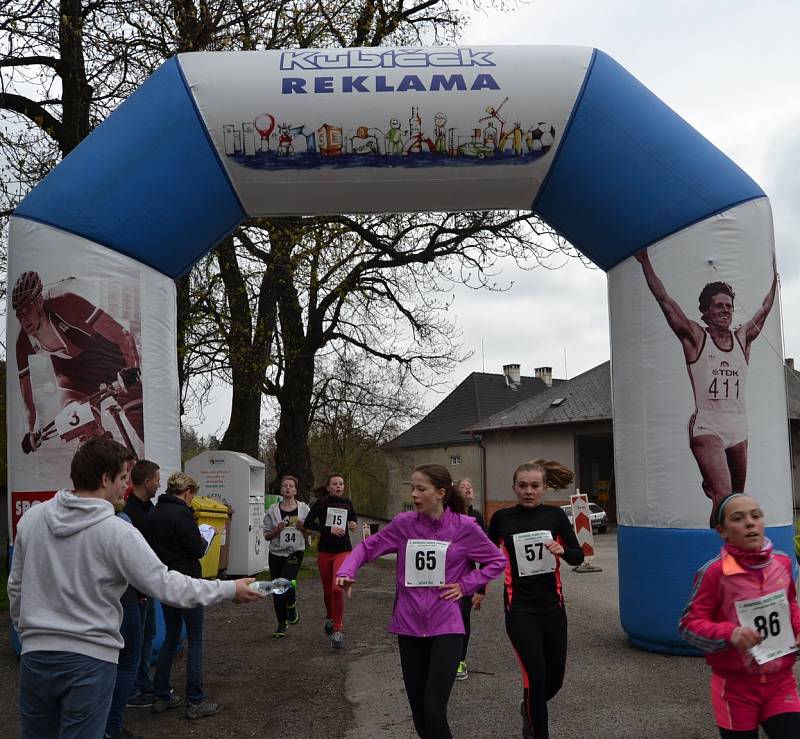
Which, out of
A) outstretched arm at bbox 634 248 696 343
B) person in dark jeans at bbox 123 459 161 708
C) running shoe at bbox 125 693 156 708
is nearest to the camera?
person in dark jeans at bbox 123 459 161 708

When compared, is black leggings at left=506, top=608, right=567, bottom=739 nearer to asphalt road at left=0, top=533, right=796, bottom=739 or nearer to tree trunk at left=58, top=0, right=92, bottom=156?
asphalt road at left=0, top=533, right=796, bottom=739

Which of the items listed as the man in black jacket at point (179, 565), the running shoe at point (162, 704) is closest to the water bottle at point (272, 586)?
the man in black jacket at point (179, 565)

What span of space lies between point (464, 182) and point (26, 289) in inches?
164

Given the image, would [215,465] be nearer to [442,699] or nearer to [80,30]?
[80,30]

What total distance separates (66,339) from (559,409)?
31.9 meters

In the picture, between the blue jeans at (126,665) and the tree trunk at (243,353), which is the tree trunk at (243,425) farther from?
the blue jeans at (126,665)

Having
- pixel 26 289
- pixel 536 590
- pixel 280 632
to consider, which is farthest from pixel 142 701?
pixel 26 289

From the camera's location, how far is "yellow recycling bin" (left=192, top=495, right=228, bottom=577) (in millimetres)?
14977

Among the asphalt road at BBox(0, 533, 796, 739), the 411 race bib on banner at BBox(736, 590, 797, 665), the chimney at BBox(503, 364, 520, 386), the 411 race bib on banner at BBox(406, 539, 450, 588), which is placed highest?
the chimney at BBox(503, 364, 520, 386)

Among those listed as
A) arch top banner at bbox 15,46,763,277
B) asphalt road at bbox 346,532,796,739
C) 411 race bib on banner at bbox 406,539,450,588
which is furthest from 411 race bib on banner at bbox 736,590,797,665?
arch top banner at bbox 15,46,763,277

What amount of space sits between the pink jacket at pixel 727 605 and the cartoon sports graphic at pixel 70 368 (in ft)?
18.9

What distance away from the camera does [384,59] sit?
343 inches

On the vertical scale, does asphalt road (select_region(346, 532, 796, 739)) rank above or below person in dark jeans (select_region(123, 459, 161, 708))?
below

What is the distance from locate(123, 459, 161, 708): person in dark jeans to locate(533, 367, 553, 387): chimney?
49.3 metres
